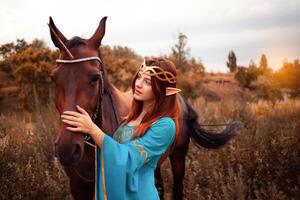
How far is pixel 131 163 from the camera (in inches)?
74.7

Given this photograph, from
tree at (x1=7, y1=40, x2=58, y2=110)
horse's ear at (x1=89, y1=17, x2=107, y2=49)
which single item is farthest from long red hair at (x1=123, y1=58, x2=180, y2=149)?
tree at (x1=7, y1=40, x2=58, y2=110)

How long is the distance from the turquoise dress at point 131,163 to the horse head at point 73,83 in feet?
0.57

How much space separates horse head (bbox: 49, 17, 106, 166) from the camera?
1871 mm

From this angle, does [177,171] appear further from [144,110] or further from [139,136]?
[139,136]

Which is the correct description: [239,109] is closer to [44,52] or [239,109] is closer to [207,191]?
[207,191]

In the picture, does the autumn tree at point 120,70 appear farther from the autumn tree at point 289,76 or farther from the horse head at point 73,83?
the horse head at point 73,83

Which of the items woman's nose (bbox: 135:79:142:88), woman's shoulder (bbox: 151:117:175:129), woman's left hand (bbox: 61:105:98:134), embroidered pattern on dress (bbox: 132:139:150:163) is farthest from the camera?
woman's nose (bbox: 135:79:142:88)

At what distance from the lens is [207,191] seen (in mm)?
4520

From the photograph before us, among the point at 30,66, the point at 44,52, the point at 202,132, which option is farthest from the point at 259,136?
the point at 44,52

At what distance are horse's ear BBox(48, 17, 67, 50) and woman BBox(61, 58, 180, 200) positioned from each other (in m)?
0.57

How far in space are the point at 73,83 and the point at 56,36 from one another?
0.43m

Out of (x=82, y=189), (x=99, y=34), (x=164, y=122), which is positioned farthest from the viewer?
(x=82, y=189)

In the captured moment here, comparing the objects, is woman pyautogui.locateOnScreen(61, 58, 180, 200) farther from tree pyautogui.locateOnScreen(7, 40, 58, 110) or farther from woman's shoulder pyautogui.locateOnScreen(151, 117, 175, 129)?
tree pyautogui.locateOnScreen(7, 40, 58, 110)

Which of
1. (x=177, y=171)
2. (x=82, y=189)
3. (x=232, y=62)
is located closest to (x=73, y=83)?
(x=82, y=189)
